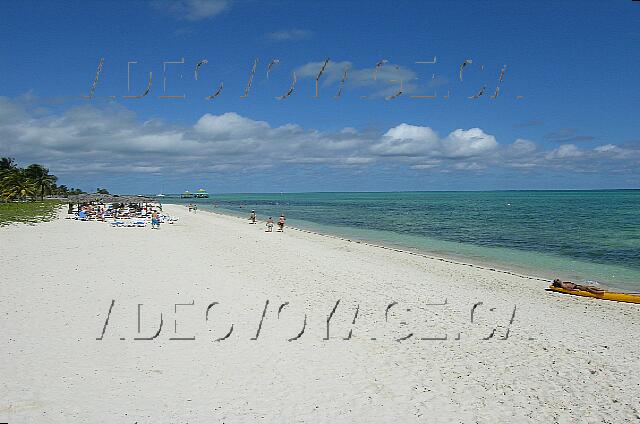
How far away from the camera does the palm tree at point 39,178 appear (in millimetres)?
80525

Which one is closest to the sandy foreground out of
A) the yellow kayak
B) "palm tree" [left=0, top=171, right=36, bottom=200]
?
the yellow kayak

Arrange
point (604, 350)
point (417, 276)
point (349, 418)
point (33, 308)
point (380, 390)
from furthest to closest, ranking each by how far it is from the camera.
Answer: point (417, 276)
point (33, 308)
point (604, 350)
point (380, 390)
point (349, 418)

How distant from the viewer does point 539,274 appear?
1728 cm

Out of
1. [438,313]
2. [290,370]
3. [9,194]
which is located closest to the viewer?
[290,370]

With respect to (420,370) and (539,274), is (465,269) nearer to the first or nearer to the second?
(539,274)

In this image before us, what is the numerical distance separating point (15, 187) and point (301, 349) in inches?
2886

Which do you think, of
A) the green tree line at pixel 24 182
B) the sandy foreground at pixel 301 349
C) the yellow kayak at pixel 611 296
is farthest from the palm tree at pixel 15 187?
the yellow kayak at pixel 611 296

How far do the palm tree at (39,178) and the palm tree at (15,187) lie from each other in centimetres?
564

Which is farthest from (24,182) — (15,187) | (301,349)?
(301,349)

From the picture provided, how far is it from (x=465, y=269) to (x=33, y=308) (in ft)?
44.4

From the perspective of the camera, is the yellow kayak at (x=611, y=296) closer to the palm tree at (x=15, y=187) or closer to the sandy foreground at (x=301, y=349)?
the sandy foreground at (x=301, y=349)

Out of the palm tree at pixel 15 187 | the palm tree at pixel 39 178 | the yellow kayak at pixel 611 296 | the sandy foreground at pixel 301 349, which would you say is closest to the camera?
the sandy foreground at pixel 301 349

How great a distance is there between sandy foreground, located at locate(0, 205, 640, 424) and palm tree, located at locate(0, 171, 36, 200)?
2420 inches

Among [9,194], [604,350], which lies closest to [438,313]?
[604,350]
